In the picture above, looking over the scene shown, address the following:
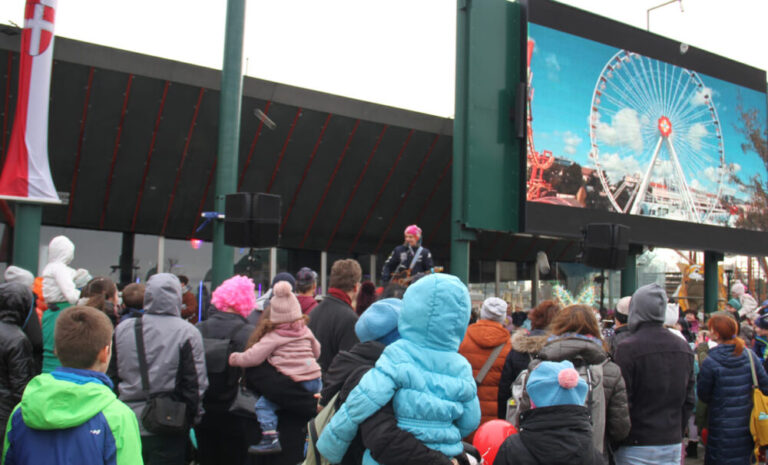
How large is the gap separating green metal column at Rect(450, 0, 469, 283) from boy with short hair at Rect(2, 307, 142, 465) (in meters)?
11.3

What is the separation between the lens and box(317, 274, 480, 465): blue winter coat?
2875mm

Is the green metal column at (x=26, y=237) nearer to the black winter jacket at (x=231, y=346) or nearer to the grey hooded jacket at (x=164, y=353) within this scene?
the black winter jacket at (x=231, y=346)

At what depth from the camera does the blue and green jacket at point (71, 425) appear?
283 cm

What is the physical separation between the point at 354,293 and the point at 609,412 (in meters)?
2.07

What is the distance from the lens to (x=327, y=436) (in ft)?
9.64

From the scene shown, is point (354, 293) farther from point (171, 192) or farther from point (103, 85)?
point (171, 192)

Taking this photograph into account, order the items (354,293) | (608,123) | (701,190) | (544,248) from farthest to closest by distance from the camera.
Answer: (544,248) < (701,190) < (608,123) < (354,293)

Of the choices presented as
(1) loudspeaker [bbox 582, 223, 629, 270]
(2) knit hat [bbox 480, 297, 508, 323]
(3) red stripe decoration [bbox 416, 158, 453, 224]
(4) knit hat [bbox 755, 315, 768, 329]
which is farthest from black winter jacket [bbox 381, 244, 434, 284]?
(3) red stripe decoration [bbox 416, 158, 453, 224]

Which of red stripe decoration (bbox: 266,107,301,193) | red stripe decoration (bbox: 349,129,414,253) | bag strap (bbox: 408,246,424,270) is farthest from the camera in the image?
red stripe decoration (bbox: 349,129,414,253)

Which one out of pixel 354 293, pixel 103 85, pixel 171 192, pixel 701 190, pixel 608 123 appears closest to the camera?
pixel 354 293

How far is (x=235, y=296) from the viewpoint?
5.27 metres

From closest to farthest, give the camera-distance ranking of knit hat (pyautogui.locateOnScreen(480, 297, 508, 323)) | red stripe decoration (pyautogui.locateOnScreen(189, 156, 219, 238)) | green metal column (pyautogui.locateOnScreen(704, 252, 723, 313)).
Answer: knit hat (pyautogui.locateOnScreen(480, 297, 508, 323)) → red stripe decoration (pyautogui.locateOnScreen(189, 156, 219, 238)) → green metal column (pyautogui.locateOnScreen(704, 252, 723, 313))

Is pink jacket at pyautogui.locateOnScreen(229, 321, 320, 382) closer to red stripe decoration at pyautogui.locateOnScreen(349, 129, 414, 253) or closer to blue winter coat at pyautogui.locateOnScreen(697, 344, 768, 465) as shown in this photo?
blue winter coat at pyautogui.locateOnScreen(697, 344, 768, 465)

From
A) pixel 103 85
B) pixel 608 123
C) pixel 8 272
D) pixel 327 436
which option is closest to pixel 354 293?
pixel 327 436
